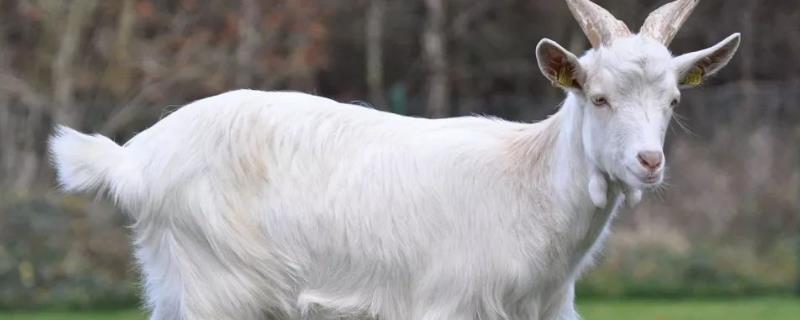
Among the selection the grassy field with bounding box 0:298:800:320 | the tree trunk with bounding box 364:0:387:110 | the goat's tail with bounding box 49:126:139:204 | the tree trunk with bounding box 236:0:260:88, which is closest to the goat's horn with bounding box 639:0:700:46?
the goat's tail with bounding box 49:126:139:204

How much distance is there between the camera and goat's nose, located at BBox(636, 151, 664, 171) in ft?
19.2

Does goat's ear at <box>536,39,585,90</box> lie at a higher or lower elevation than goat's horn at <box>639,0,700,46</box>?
lower

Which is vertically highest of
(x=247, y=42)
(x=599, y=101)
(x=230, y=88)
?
(x=599, y=101)

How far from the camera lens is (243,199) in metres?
6.70

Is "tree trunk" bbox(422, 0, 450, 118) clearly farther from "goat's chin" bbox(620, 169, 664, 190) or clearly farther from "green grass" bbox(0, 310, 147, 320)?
"goat's chin" bbox(620, 169, 664, 190)

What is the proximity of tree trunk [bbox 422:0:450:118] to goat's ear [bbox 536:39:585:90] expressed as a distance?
15.6 m

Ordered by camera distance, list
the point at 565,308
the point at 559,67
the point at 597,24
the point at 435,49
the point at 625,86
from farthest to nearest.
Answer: the point at 435,49
the point at 565,308
the point at 597,24
the point at 559,67
the point at 625,86

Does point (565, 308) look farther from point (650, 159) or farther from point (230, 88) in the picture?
point (230, 88)

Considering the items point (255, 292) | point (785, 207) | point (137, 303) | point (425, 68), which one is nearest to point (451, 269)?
point (255, 292)

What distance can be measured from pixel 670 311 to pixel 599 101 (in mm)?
8952

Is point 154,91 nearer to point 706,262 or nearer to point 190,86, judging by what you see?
point 190,86

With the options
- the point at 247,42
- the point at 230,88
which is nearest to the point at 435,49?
the point at 247,42

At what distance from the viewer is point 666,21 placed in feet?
21.2

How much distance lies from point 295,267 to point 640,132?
5.65 feet
